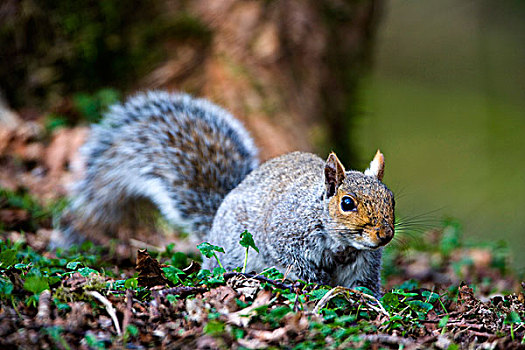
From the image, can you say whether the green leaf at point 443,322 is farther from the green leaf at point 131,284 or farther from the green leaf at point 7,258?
the green leaf at point 7,258

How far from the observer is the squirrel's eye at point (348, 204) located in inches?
91.9

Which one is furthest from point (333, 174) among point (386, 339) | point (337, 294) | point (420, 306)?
point (386, 339)

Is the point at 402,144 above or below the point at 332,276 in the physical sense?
above

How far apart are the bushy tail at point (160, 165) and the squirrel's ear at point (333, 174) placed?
95 cm

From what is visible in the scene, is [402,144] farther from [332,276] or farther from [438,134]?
[332,276]

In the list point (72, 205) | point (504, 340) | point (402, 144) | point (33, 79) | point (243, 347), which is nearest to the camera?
point (243, 347)

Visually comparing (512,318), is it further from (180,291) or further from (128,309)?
(128,309)

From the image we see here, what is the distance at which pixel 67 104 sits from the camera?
15.6 feet

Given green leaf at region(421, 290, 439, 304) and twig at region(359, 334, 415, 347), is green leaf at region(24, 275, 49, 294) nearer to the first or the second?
twig at region(359, 334, 415, 347)

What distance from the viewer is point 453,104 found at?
10750 mm

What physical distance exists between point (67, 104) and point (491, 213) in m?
4.73

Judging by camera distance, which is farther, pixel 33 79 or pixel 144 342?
pixel 33 79

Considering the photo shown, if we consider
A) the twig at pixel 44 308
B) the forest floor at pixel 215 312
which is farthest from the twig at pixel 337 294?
the twig at pixel 44 308

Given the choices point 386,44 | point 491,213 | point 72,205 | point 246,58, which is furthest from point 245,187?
point 386,44
